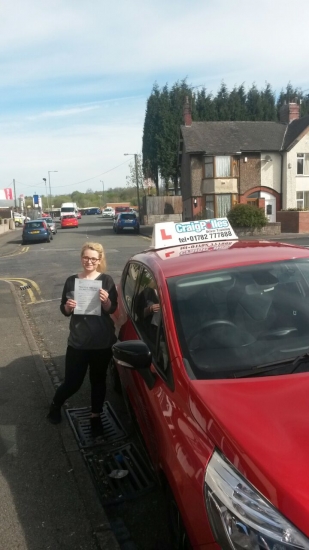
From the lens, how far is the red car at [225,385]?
196 centimetres

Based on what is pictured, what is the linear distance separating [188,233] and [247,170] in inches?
1423

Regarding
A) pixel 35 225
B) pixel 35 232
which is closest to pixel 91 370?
pixel 35 232

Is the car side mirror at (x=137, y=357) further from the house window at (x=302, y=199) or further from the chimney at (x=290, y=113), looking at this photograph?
the chimney at (x=290, y=113)

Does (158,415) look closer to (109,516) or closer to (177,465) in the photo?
(177,465)

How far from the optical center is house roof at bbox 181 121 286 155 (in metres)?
39.7

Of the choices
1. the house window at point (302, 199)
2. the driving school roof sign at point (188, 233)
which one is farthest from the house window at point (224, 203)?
the driving school roof sign at point (188, 233)

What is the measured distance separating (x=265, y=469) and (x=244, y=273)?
174 centimetres

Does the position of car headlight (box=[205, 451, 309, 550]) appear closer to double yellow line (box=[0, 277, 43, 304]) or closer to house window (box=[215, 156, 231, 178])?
double yellow line (box=[0, 277, 43, 304])

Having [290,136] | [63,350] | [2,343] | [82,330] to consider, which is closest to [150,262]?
[82,330]

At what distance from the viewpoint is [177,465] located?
2.48 metres

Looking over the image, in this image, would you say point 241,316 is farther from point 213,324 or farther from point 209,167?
point 209,167

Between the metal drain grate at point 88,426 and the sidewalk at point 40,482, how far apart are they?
0.11m

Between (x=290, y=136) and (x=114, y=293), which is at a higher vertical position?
(x=290, y=136)

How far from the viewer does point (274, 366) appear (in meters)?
2.83
